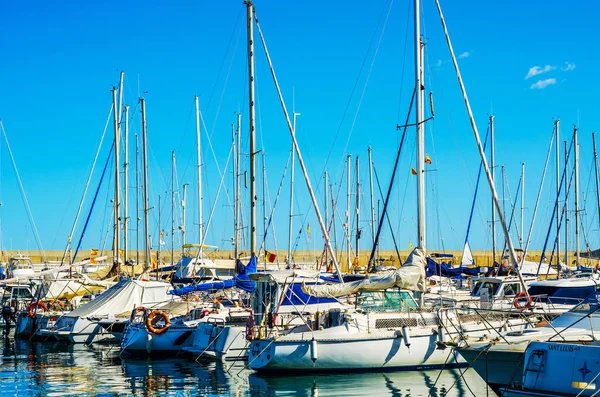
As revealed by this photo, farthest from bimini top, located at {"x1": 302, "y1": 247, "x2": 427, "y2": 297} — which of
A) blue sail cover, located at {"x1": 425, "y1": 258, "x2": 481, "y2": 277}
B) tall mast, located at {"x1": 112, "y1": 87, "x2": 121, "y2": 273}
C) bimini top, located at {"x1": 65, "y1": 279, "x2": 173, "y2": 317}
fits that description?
tall mast, located at {"x1": 112, "y1": 87, "x2": 121, "y2": 273}

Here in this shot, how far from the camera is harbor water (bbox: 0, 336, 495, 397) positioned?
67.9 ft

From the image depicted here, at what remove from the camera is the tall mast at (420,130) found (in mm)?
26688

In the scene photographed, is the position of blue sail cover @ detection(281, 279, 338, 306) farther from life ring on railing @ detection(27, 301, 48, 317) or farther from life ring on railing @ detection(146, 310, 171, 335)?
life ring on railing @ detection(27, 301, 48, 317)

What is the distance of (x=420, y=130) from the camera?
1078 inches

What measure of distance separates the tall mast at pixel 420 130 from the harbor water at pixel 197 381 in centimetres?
564

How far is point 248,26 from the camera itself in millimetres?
31859

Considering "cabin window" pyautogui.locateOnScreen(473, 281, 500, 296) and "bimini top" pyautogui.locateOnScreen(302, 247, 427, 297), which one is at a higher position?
"bimini top" pyautogui.locateOnScreen(302, 247, 427, 297)

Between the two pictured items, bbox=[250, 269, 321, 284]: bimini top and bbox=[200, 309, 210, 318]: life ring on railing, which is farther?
bbox=[200, 309, 210, 318]: life ring on railing

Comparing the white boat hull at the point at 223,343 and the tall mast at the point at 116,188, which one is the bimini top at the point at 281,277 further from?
the tall mast at the point at 116,188

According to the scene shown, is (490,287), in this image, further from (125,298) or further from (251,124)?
(125,298)

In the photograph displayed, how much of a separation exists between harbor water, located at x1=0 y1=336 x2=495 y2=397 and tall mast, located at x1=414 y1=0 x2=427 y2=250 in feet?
18.5

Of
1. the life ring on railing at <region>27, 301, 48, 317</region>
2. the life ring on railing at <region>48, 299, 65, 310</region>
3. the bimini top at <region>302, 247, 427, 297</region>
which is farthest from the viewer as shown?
the life ring on railing at <region>48, 299, 65, 310</region>

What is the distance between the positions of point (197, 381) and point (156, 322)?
674cm

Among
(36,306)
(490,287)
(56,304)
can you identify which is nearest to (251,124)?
(490,287)
